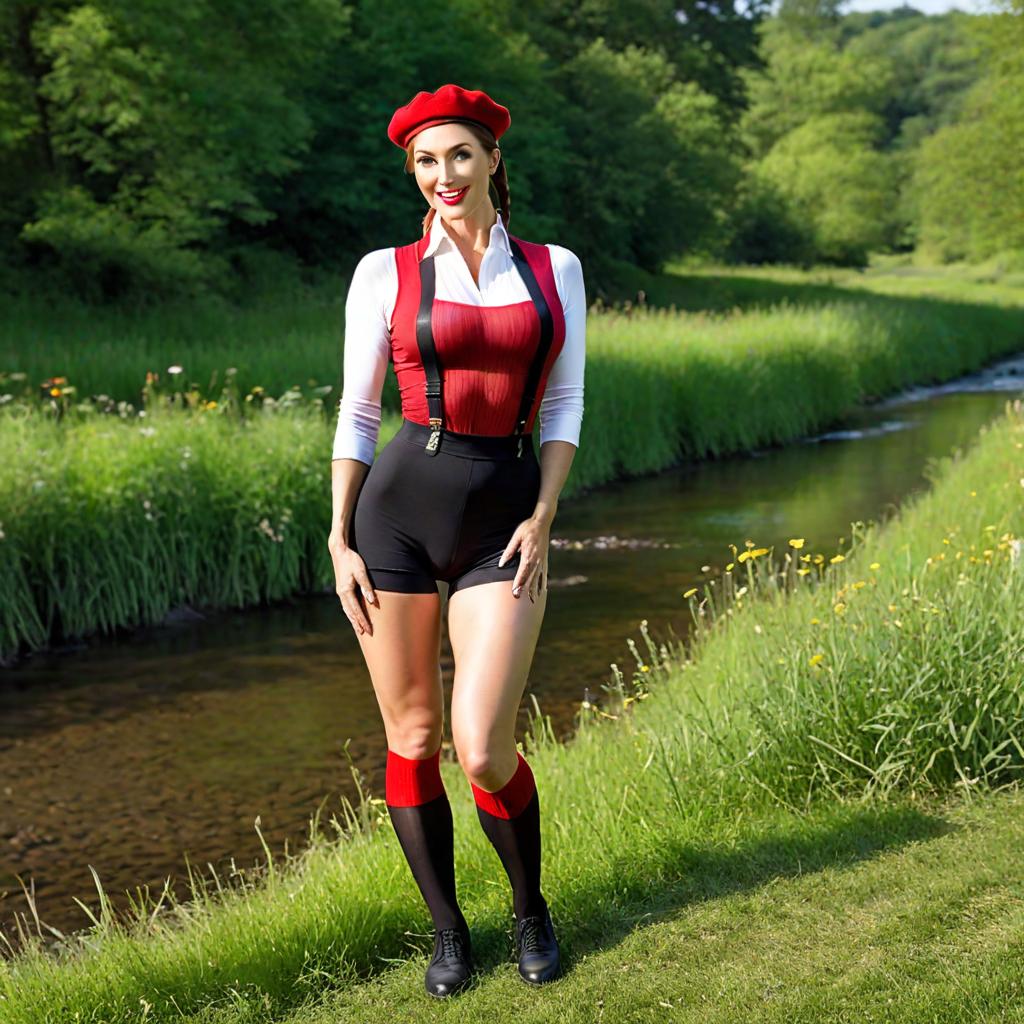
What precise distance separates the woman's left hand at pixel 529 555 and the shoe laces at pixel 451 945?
108 centimetres

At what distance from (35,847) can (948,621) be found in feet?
14.8

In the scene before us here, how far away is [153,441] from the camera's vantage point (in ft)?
40.5

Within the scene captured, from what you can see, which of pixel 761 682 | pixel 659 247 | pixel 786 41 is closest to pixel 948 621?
pixel 761 682

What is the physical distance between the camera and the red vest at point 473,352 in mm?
4031

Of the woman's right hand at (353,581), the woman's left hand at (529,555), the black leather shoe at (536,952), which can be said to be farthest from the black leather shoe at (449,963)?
the woman's left hand at (529,555)

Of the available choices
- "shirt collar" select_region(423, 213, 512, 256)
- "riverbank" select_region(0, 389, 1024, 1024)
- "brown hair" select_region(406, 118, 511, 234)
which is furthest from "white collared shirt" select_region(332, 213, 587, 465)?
"riverbank" select_region(0, 389, 1024, 1024)

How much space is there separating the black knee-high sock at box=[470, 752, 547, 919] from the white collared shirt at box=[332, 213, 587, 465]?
1.03m

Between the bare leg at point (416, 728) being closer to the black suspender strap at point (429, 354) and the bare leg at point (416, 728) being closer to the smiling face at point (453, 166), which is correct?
the black suspender strap at point (429, 354)

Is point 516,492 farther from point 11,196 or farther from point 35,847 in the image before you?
point 11,196

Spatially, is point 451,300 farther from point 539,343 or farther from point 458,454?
point 458,454

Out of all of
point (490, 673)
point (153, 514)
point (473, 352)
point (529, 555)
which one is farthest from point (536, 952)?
point (153, 514)

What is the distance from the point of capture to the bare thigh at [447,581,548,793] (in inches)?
159

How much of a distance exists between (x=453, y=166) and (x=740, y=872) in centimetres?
264

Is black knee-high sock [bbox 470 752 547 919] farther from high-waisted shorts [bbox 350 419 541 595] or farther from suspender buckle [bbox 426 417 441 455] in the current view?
suspender buckle [bbox 426 417 441 455]
